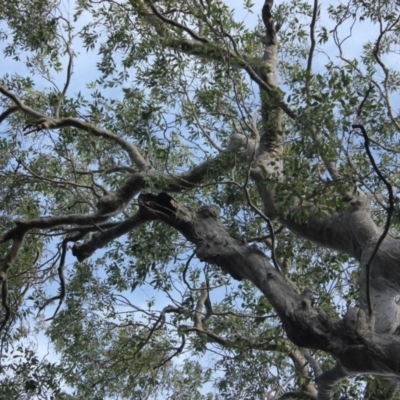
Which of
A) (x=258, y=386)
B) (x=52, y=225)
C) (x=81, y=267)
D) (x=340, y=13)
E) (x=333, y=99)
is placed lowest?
(x=258, y=386)

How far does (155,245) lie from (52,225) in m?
1.64

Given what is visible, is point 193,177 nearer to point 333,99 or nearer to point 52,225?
point 52,225

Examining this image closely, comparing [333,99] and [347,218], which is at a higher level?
[333,99]

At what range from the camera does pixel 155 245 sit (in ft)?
28.7

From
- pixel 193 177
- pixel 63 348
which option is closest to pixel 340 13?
pixel 193 177

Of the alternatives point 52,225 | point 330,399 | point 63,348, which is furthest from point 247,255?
point 63,348

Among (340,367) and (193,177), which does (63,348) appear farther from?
(340,367)

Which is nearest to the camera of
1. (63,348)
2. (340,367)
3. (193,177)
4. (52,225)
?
(340,367)

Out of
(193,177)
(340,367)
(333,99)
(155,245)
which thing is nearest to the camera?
(340,367)

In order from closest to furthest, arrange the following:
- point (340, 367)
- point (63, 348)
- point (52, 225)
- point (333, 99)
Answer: point (340, 367) < point (333, 99) < point (52, 225) < point (63, 348)

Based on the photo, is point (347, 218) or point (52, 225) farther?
point (52, 225)

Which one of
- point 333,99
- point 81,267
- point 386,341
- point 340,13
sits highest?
point 340,13

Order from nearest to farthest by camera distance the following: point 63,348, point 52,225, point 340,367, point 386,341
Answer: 1. point 386,341
2. point 340,367
3. point 52,225
4. point 63,348

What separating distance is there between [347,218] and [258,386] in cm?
307
